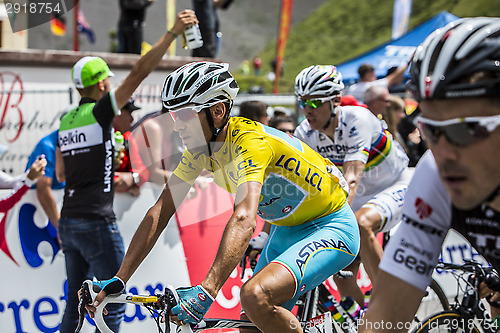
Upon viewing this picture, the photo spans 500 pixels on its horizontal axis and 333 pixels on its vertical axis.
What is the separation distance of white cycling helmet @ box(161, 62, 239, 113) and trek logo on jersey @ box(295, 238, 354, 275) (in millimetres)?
1054

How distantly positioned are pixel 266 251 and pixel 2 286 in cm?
257

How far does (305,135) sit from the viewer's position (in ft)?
17.6

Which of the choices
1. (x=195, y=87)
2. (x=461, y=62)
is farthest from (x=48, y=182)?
(x=461, y=62)

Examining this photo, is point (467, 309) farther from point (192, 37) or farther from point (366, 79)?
point (366, 79)

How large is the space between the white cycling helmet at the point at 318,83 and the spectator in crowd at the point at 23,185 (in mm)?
2369

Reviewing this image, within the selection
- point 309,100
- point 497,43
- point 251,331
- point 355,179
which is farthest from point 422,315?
point 497,43

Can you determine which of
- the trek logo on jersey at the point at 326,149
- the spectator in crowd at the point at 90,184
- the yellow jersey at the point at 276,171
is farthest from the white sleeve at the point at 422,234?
the trek logo on jersey at the point at 326,149

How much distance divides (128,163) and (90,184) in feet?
3.97

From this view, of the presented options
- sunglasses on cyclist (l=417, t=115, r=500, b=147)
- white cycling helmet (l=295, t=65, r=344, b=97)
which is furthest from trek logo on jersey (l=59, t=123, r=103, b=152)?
sunglasses on cyclist (l=417, t=115, r=500, b=147)

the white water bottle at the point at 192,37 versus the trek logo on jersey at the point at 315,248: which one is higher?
the white water bottle at the point at 192,37

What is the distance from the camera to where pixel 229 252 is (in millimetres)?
2863

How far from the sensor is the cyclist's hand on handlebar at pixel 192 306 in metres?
2.65

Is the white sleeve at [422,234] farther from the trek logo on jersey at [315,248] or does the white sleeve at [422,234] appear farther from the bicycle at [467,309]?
the bicycle at [467,309]

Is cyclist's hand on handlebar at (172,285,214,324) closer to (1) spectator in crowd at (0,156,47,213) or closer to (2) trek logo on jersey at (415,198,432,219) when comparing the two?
(2) trek logo on jersey at (415,198,432,219)
